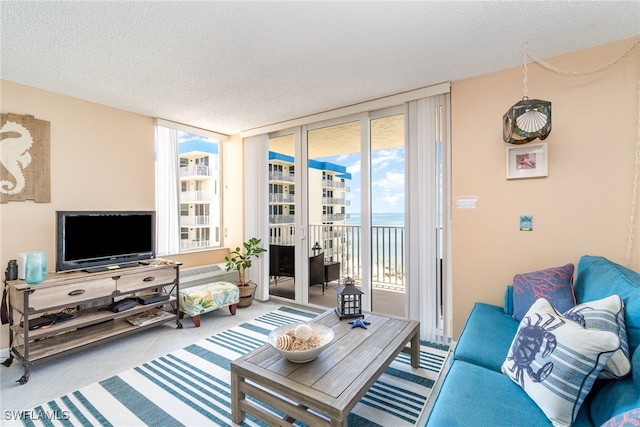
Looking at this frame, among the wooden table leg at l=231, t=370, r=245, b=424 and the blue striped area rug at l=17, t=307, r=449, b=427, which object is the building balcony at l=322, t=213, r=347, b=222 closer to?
the blue striped area rug at l=17, t=307, r=449, b=427

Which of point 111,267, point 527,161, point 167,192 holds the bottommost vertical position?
point 111,267

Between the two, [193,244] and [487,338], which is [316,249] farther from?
[487,338]

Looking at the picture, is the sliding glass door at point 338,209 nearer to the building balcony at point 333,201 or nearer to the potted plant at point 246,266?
the building balcony at point 333,201

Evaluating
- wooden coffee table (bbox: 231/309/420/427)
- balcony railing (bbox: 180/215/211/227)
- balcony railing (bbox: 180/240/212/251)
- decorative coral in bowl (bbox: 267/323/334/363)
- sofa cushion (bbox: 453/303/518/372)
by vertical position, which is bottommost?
wooden coffee table (bbox: 231/309/420/427)

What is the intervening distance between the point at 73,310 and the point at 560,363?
12.8 ft

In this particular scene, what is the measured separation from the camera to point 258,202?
14.1ft

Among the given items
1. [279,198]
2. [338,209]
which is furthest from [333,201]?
[279,198]

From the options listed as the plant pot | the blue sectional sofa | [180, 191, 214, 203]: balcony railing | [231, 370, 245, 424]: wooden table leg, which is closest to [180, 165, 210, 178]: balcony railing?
[180, 191, 214, 203]: balcony railing

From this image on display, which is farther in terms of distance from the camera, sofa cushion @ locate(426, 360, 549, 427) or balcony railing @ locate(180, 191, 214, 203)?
balcony railing @ locate(180, 191, 214, 203)

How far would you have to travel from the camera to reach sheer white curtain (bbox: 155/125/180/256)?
378cm

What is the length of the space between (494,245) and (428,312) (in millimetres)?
935

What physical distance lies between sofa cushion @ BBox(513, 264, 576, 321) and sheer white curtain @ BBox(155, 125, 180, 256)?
3955 millimetres

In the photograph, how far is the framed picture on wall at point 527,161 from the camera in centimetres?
233

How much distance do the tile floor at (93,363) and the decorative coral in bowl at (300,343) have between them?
812mm
